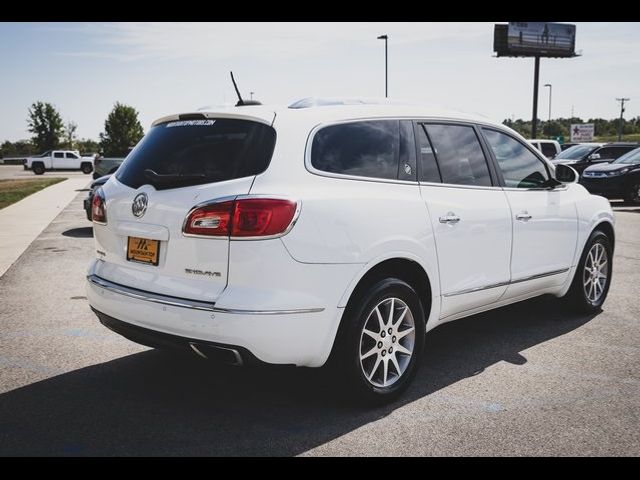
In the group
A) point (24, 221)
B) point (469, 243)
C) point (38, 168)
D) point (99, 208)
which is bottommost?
point (38, 168)

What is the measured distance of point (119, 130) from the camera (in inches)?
2933

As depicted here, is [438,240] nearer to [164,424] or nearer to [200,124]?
[200,124]

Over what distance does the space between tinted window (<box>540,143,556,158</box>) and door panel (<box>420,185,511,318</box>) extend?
2055 cm

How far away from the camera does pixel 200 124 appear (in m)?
3.80

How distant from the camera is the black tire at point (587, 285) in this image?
581 centimetres

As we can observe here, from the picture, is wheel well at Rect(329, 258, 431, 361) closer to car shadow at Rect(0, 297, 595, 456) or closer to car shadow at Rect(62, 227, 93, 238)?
car shadow at Rect(0, 297, 595, 456)

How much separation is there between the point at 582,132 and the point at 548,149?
5238cm

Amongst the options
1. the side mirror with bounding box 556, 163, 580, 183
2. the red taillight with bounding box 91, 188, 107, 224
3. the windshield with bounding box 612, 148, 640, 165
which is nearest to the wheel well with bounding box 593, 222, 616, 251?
the side mirror with bounding box 556, 163, 580, 183

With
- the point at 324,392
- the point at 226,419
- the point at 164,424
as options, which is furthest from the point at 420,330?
the point at 164,424

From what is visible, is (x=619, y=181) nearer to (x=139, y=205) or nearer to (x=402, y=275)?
(x=402, y=275)

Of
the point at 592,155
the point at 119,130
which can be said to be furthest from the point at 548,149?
the point at 119,130

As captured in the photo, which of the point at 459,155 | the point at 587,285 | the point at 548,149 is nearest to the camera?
the point at 459,155

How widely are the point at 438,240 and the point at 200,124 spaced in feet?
5.42
